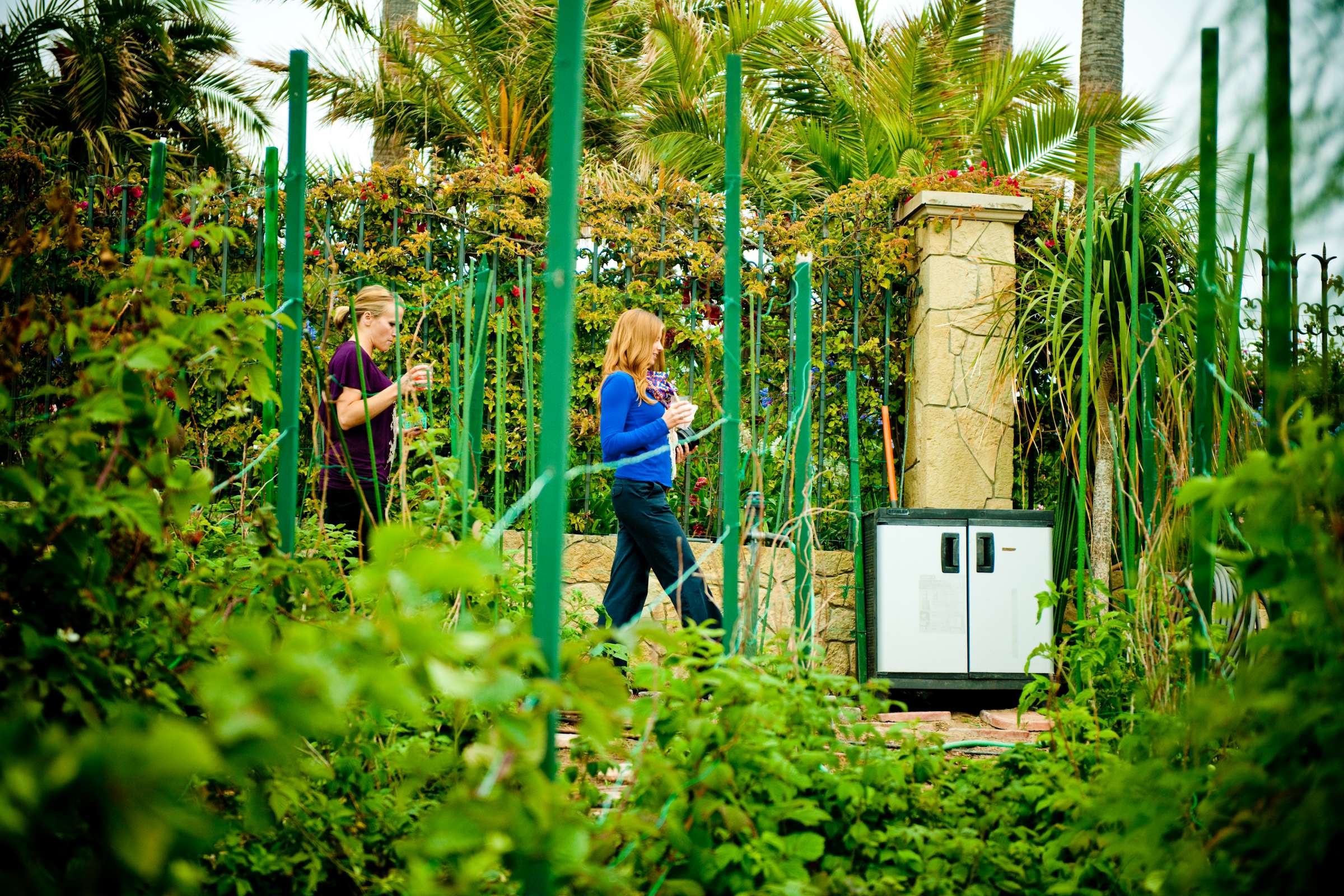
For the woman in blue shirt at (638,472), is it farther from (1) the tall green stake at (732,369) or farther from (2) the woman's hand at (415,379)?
(1) the tall green stake at (732,369)

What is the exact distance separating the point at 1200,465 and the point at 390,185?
358 centimetres

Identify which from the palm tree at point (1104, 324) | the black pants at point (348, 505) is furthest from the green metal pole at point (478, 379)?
the palm tree at point (1104, 324)

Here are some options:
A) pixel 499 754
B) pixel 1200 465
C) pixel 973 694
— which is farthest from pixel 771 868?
pixel 973 694

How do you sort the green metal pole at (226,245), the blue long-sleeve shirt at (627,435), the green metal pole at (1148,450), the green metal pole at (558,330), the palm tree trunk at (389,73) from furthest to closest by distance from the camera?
the palm tree trunk at (389,73) < the green metal pole at (226,245) < the blue long-sleeve shirt at (627,435) < the green metal pole at (1148,450) < the green metal pole at (558,330)

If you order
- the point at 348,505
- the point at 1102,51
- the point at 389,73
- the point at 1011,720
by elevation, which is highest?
the point at 389,73

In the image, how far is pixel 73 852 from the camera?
93 centimetres

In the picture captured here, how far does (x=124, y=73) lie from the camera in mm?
8758

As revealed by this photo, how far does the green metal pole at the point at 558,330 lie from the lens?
101 cm

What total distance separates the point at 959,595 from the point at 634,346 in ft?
5.44

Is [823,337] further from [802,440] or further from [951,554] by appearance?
[802,440]

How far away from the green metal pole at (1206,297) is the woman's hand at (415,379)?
1.64m

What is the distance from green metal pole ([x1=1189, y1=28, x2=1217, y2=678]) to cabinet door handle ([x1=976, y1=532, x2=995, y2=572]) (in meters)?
1.88

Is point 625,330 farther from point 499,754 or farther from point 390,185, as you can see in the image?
point 499,754

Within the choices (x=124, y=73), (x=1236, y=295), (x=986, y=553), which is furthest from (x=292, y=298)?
(x=124, y=73)
